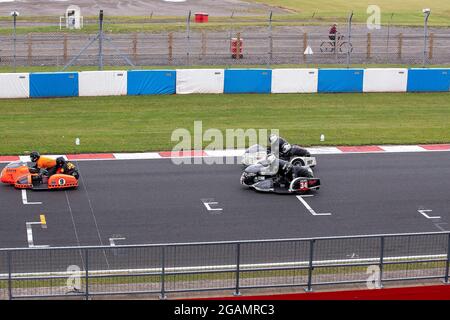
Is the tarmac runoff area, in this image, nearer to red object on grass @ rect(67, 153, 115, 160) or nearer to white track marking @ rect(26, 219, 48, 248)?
red object on grass @ rect(67, 153, 115, 160)

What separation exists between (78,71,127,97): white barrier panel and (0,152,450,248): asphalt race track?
8.20 meters

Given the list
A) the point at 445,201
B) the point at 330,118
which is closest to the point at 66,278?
the point at 445,201

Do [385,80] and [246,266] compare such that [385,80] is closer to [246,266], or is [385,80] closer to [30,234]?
[30,234]

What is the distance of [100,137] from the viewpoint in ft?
96.4

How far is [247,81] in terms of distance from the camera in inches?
1401

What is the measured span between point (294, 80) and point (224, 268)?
64.7 feet

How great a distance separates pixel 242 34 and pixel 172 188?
24.6m

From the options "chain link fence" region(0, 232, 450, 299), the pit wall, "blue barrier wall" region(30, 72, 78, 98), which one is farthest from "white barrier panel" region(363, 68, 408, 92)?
"chain link fence" region(0, 232, 450, 299)

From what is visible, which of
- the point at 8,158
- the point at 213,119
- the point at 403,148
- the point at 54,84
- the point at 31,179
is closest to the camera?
the point at 31,179

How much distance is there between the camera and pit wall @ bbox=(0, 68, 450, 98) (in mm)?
33906

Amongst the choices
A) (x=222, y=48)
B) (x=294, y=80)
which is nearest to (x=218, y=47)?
(x=222, y=48)

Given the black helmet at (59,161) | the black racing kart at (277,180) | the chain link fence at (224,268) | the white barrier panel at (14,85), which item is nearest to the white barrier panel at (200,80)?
the white barrier panel at (14,85)

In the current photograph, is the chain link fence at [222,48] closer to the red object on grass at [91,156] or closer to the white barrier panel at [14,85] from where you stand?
the white barrier panel at [14,85]

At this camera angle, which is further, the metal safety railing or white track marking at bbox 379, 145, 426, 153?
the metal safety railing
